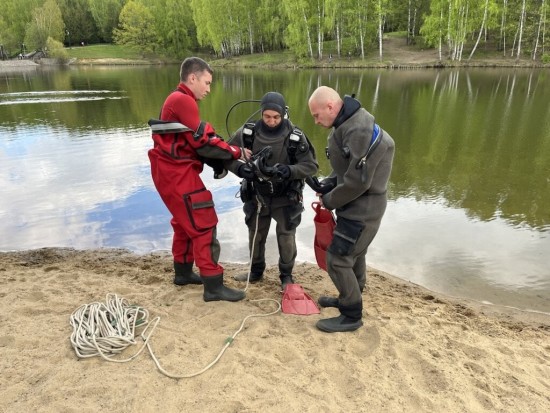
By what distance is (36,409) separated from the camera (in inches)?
104

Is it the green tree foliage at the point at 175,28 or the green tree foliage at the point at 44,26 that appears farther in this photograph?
the green tree foliage at the point at 44,26

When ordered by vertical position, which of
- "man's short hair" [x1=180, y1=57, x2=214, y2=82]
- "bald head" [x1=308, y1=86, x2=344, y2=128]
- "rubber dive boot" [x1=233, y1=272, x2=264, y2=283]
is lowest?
"rubber dive boot" [x1=233, y1=272, x2=264, y2=283]

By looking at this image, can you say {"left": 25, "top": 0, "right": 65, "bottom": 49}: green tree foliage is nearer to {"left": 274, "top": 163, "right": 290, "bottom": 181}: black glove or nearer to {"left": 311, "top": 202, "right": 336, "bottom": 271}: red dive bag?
{"left": 274, "top": 163, "right": 290, "bottom": 181}: black glove

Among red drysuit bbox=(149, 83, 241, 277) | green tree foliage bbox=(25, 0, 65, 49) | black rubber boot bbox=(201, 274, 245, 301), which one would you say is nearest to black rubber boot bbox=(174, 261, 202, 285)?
black rubber boot bbox=(201, 274, 245, 301)

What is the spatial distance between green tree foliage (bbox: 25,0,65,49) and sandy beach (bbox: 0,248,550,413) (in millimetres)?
79290

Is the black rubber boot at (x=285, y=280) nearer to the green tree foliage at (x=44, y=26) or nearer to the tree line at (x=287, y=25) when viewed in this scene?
the tree line at (x=287, y=25)

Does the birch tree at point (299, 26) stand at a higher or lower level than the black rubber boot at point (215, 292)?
higher

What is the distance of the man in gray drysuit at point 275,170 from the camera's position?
13.1 ft

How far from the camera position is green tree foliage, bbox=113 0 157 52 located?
225 ft

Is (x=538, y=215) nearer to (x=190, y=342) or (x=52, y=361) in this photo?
(x=190, y=342)

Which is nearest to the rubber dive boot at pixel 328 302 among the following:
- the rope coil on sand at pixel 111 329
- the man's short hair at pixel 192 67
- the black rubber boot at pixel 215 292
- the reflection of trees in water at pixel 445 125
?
the rope coil on sand at pixel 111 329

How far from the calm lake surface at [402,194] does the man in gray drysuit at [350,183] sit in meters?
2.20

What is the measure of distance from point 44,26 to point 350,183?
83170 mm

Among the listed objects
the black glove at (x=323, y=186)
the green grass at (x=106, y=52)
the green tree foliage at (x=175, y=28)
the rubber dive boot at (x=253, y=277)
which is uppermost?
the green tree foliage at (x=175, y=28)
